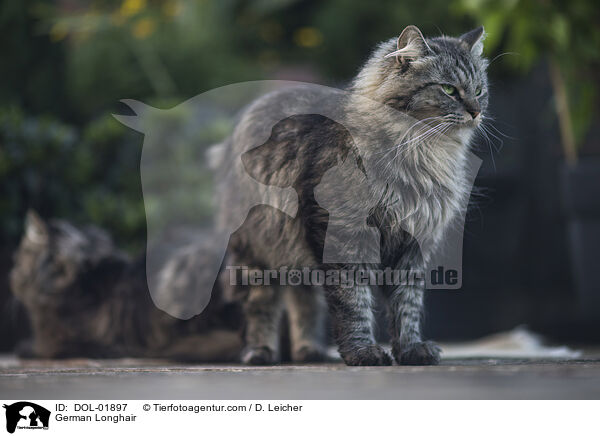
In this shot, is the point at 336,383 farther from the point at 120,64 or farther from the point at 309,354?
the point at 120,64

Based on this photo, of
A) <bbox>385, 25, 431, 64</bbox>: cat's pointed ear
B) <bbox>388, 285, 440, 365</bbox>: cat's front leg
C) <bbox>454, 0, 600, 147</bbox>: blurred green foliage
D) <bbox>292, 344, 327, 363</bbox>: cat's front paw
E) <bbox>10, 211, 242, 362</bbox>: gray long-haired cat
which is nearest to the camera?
<bbox>385, 25, 431, 64</bbox>: cat's pointed ear

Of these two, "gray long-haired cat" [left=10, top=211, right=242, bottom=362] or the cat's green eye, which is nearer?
the cat's green eye

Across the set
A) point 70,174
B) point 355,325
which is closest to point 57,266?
point 70,174

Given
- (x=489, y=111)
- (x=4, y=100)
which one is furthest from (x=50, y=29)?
(x=489, y=111)

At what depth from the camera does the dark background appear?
379 centimetres

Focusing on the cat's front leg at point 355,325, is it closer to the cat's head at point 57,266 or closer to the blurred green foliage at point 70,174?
the cat's head at point 57,266

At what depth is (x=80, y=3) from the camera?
4.69 meters

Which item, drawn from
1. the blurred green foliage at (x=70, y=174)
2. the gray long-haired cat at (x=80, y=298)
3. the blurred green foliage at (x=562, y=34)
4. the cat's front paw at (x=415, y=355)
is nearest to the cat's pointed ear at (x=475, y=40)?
the blurred green foliage at (x=562, y=34)

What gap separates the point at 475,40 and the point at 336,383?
75 centimetres

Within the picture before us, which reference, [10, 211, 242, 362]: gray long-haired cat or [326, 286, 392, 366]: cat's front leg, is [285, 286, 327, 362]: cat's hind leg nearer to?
[326, 286, 392, 366]: cat's front leg

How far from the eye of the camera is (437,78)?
133 centimetres

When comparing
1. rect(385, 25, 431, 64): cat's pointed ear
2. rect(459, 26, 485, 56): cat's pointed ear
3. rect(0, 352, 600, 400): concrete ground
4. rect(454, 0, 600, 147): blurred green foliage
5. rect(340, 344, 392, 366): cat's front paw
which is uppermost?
rect(454, 0, 600, 147): blurred green foliage

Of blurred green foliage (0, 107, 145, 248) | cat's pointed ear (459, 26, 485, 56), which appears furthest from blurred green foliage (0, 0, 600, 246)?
cat's pointed ear (459, 26, 485, 56)

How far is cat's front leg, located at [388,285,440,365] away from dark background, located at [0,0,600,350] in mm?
1826
